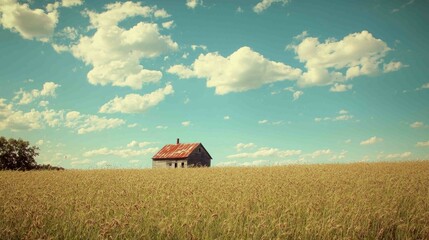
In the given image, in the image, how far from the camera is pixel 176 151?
4400 cm

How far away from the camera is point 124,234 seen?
470cm

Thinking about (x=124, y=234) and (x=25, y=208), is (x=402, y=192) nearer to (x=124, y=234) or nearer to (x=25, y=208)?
(x=124, y=234)

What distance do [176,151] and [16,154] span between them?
65.7 feet

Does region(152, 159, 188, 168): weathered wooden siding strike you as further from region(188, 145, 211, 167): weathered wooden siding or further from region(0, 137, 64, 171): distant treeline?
region(0, 137, 64, 171): distant treeline

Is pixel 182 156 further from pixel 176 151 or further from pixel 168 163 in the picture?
pixel 168 163

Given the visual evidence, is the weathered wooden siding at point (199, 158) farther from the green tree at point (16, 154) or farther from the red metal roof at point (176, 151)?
the green tree at point (16, 154)

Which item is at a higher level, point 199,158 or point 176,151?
point 176,151

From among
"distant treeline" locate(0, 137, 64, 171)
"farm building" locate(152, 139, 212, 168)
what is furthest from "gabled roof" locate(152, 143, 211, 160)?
"distant treeline" locate(0, 137, 64, 171)

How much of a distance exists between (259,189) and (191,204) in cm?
313

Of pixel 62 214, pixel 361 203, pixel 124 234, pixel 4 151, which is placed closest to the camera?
pixel 124 234

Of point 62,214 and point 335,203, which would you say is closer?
point 62,214

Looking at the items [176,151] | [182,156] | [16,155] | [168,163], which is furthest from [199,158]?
[16,155]

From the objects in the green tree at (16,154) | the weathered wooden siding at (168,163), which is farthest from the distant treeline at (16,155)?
the weathered wooden siding at (168,163)

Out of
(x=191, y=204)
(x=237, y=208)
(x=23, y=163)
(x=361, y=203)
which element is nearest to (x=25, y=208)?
(x=191, y=204)
